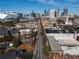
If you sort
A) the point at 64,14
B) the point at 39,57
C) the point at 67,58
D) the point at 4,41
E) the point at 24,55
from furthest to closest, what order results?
the point at 64,14 < the point at 4,41 < the point at 67,58 < the point at 24,55 < the point at 39,57

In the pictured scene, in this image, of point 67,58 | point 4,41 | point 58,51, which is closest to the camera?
point 58,51

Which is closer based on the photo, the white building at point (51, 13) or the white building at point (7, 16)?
the white building at point (7, 16)

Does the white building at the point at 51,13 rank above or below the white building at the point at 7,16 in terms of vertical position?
below

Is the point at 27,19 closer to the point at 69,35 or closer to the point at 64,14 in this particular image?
the point at 69,35

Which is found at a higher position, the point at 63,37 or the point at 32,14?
the point at 32,14

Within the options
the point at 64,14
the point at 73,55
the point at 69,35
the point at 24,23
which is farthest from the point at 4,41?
the point at 64,14

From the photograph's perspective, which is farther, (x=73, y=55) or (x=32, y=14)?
(x=32, y=14)

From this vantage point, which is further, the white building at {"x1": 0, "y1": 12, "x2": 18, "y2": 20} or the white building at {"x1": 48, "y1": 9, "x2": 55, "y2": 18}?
the white building at {"x1": 48, "y1": 9, "x2": 55, "y2": 18}

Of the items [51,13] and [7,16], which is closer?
[7,16]

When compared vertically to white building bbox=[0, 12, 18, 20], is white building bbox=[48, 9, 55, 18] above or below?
below

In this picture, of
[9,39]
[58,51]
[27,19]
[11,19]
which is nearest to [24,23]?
[27,19]

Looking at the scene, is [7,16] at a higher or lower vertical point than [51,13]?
higher
